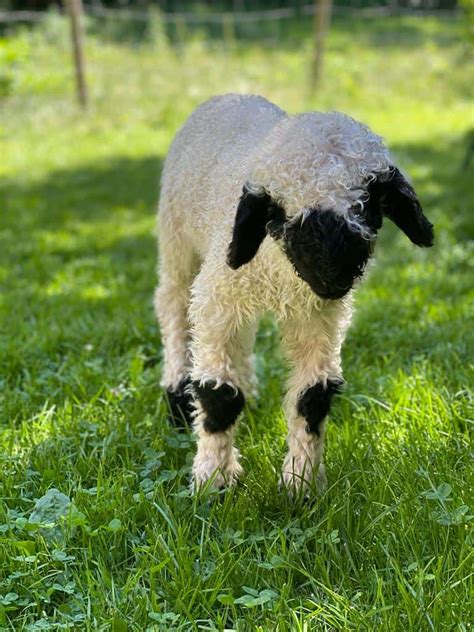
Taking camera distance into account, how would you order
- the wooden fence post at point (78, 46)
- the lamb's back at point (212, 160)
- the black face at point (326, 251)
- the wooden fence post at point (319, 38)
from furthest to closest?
1. the wooden fence post at point (319, 38)
2. the wooden fence post at point (78, 46)
3. the lamb's back at point (212, 160)
4. the black face at point (326, 251)

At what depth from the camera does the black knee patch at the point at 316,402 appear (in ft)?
10.6

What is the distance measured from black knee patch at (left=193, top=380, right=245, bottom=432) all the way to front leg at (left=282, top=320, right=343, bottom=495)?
8.9 inches

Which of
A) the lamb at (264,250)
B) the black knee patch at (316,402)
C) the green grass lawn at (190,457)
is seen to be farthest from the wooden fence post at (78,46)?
the black knee patch at (316,402)

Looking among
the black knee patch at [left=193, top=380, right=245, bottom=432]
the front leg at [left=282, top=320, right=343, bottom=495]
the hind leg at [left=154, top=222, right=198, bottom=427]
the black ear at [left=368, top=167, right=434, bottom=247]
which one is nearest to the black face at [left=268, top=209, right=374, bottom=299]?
the black ear at [left=368, top=167, right=434, bottom=247]

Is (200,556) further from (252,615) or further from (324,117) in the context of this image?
(324,117)

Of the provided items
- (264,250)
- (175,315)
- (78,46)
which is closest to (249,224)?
(264,250)

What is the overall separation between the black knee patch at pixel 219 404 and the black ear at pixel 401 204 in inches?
36.9

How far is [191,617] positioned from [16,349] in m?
2.49

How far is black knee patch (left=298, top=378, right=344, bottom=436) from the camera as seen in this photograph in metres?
3.23

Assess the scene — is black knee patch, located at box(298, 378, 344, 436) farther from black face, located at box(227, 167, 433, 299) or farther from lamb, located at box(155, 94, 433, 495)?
black face, located at box(227, 167, 433, 299)

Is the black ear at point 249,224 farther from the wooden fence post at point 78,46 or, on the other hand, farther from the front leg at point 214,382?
the wooden fence post at point 78,46

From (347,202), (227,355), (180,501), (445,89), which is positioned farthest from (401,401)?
(445,89)

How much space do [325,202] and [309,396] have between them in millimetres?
918

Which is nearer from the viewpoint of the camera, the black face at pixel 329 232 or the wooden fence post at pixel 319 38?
the black face at pixel 329 232
